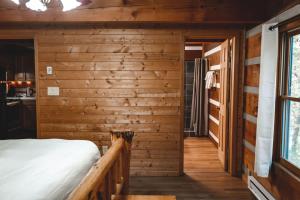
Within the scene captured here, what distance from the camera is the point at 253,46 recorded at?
349cm

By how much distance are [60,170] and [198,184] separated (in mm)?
2398

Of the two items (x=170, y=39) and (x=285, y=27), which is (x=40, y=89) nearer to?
(x=170, y=39)

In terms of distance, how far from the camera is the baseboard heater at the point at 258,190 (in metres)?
2.81

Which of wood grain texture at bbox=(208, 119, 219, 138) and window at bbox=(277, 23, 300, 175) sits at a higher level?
window at bbox=(277, 23, 300, 175)

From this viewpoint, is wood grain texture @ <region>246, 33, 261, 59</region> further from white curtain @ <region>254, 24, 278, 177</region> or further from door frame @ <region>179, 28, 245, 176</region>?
white curtain @ <region>254, 24, 278, 177</region>

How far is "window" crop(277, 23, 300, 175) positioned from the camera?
8.33 ft

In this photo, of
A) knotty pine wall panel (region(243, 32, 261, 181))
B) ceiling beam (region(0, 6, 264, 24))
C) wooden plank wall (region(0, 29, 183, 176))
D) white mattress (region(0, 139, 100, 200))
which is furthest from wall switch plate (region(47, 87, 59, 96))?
knotty pine wall panel (region(243, 32, 261, 181))

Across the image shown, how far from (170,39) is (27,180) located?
2817 mm

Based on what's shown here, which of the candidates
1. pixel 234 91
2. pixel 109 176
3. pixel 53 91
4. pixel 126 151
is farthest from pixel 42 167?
pixel 234 91

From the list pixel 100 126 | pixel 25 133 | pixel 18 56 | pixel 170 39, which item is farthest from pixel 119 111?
pixel 18 56

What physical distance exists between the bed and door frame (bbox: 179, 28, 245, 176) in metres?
1.84

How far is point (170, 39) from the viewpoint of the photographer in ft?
12.4

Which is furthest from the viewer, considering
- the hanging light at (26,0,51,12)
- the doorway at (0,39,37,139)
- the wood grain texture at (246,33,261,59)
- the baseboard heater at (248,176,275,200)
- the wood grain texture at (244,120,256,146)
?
the doorway at (0,39,37,139)

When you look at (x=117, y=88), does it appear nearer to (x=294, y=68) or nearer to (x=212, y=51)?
(x=294, y=68)
